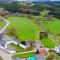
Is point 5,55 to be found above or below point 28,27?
below

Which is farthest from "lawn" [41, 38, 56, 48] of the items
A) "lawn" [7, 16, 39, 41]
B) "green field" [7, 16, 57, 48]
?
"lawn" [7, 16, 39, 41]

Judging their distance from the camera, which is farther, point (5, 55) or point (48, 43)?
point (48, 43)

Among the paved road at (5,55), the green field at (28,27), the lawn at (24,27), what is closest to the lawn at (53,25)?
the green field at (28,27)

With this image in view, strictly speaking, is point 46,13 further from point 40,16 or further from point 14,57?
point 14,57

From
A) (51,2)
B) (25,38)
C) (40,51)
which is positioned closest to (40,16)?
(51,2)

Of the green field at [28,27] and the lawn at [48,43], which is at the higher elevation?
the green field at [28,27]

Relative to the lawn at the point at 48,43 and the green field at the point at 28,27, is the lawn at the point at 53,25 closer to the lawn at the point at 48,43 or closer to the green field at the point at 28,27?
the green field at the point at 28,27

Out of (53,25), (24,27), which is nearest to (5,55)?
(24,27)

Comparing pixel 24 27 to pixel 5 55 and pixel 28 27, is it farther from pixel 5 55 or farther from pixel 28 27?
pixel 5 55

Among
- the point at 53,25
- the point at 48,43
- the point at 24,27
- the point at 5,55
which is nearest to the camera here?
the point at 5,55
